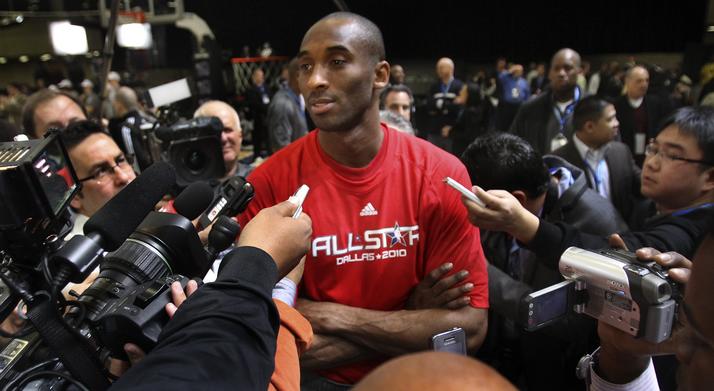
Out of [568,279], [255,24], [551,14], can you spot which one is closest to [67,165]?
[568,279]

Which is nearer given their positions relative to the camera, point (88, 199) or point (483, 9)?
point (88, 199)

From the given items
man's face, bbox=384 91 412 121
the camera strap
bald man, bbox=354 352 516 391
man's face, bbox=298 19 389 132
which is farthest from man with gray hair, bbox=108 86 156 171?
bald man, bbox=354 352 516 391

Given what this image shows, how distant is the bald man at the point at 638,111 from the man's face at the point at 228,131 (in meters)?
3.25

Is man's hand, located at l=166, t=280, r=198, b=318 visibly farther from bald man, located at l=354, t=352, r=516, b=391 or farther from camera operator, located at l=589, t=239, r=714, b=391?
camera operator, located at l=589, t=239, r=714, b=391

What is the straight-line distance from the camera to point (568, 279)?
1.06 m

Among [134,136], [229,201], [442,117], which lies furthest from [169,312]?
[442,117]

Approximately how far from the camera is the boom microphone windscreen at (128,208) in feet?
2.97

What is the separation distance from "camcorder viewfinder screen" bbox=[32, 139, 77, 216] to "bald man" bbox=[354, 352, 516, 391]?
65 centimetres

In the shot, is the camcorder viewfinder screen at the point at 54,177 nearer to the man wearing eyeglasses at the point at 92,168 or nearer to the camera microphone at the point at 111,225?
the camera microphone at the point at 111,225

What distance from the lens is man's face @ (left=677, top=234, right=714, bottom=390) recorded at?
76 cm

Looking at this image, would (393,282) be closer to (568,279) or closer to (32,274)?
(568,279)

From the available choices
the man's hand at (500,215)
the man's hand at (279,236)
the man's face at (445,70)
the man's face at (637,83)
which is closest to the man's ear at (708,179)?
the man's hand at (500,215)

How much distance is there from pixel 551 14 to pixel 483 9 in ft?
6.89

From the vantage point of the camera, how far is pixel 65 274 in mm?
876
